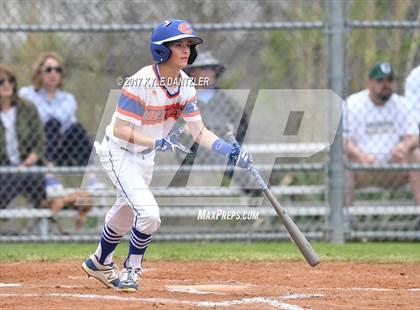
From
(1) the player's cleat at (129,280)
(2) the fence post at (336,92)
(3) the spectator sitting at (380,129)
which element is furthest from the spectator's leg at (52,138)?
(1) the player's cleat at (129,280)

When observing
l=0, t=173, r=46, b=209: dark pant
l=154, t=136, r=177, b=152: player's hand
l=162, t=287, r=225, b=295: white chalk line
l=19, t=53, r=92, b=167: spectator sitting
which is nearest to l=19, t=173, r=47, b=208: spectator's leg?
l=0, t=173, r=46, b=209: dark pant

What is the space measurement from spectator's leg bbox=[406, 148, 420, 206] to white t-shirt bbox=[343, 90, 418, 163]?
203 mm

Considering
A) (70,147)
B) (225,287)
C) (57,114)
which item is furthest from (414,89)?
(225,287)

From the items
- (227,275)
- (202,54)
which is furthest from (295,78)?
(227,275)

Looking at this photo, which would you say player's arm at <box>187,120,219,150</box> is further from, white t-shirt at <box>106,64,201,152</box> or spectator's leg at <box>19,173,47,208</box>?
spectator's leg at <box>19,173,47,208</box>

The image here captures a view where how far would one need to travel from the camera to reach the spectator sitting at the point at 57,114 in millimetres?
8922

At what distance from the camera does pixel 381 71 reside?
29.1 feet

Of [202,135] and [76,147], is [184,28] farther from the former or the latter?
[76,147]

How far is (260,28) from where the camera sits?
8461mm

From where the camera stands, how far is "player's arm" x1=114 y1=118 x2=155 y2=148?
224 inches

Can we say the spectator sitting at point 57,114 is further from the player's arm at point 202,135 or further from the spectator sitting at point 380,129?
the player's arm at point 202,135

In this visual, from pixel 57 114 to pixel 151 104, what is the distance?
345 centimetres

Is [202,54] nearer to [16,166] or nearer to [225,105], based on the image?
[225,105]

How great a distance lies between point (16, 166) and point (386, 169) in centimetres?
356
